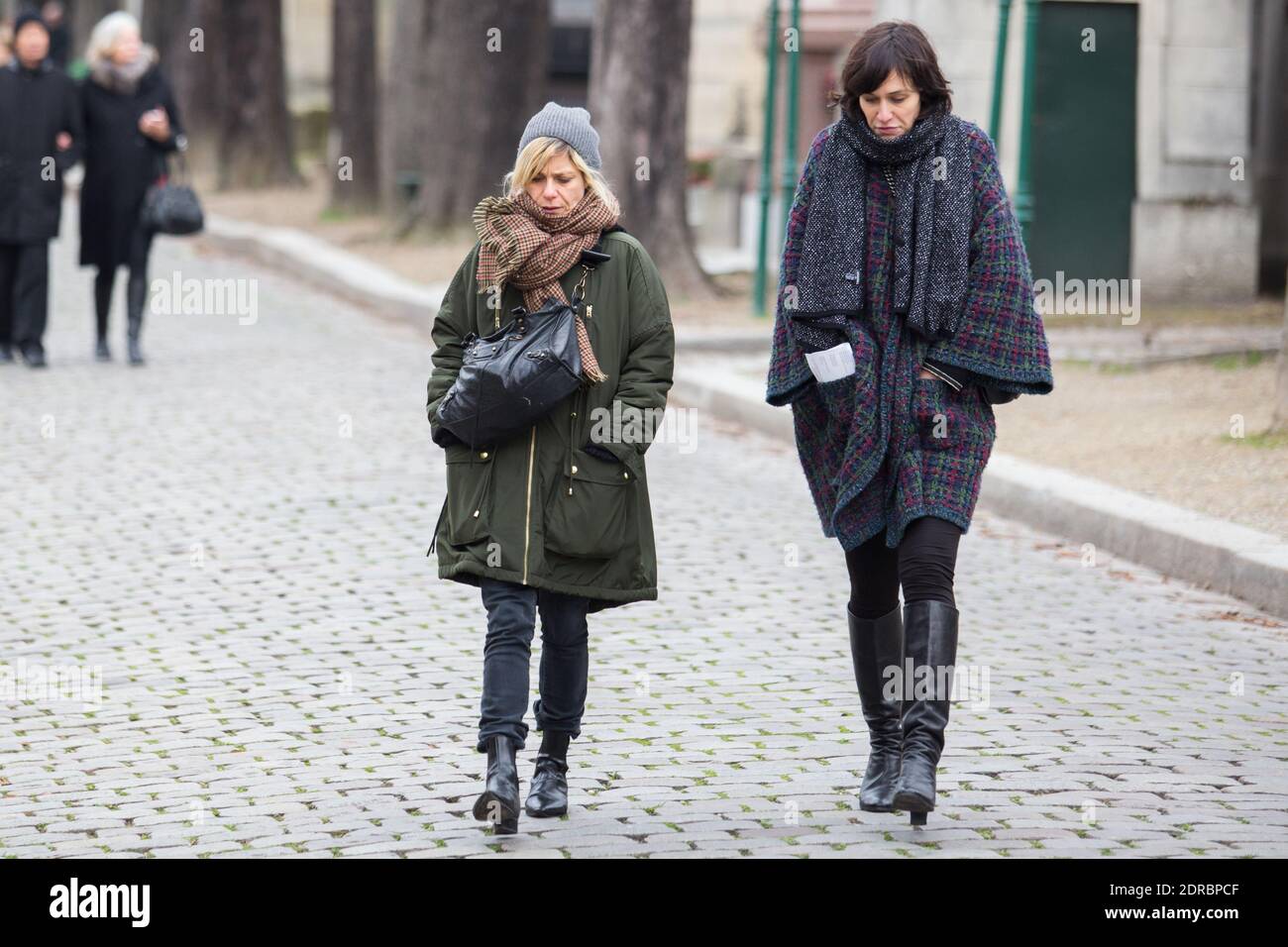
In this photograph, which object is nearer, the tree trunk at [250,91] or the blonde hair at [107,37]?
the blonde hair at [107,37]

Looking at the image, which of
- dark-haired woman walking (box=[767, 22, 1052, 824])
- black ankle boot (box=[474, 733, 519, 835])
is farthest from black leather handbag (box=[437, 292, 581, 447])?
black ankle boot (box=[474, 733, 519, 835])

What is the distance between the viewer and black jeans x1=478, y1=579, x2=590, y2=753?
534 cm

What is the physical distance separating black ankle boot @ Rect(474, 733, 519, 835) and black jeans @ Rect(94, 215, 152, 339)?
9404 mm

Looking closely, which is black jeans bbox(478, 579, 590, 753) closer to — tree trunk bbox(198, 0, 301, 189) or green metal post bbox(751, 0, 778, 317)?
green metal post bbox(751, 0, 778, 317)

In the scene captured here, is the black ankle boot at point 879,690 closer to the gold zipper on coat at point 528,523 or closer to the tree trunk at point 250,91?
the gold zipper on coat at point 528,523

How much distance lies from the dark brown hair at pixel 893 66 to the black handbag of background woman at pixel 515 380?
0.84 metres

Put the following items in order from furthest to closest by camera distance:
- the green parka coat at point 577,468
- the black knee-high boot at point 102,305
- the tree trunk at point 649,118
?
the tree trunk at point 649,118, the black knee-high boot at point 102,305, the green parka coat at point 577,468

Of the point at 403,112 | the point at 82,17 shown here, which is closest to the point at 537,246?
the point at 403,112

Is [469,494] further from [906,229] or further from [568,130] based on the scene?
[906,229]

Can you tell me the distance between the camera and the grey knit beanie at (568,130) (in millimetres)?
5438

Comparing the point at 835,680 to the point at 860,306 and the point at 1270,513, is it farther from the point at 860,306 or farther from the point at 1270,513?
the point at 1270,513

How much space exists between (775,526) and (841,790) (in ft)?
13.7

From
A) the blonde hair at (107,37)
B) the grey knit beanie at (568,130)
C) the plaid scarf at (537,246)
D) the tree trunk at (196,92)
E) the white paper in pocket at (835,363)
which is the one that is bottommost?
the white paper in pocket at (835,363)

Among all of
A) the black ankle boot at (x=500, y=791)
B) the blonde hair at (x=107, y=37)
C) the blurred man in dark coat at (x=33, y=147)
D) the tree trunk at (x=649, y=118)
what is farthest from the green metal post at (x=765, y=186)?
the black ankle boot at (x=500, y=791)
